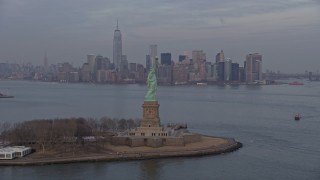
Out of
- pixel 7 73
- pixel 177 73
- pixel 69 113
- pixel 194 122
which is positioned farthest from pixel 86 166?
pixel 7 73

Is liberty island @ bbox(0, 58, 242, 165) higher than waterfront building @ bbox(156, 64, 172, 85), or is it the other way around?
waterfront building @ bbox(156, 64, 172, 85)

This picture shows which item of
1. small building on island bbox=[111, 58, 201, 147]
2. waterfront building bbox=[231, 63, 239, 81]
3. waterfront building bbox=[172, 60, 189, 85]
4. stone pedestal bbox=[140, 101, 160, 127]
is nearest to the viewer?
small building on island bbox=[111, 58, 201, 147]

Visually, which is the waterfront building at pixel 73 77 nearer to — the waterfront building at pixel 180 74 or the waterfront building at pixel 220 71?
the waterfront building at pixel 180 74

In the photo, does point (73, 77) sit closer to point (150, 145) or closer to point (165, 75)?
point (165, 75)

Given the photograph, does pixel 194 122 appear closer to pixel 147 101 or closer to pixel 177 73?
pixel 147 101

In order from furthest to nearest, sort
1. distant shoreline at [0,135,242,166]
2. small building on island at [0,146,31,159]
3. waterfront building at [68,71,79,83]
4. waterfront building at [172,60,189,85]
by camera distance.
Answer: waterfront building at [68,71,79,83]
waterfront building at [172,60,189,85]
small building on island at [0,146,31,159]
distant shoreline at [0,135,242,166]

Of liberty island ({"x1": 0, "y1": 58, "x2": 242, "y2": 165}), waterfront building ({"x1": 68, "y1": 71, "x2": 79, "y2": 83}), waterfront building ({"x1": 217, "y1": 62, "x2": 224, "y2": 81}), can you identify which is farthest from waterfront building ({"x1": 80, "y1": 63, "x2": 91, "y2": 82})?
liberty island ({"x1": 0, "y1": 58, "x2": 242, "y2": 165})

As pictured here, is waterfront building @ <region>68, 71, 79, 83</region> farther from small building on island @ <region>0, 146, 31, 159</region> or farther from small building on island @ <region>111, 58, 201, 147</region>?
small building on island @ <region>0, 146, 31, 159</region>
